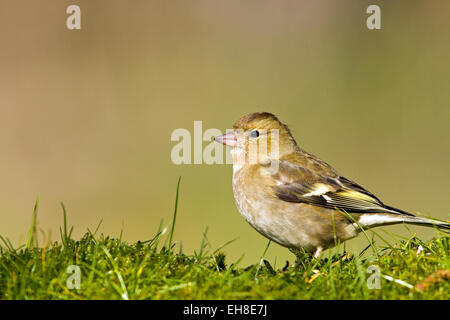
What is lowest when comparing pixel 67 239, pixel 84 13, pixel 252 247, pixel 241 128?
pixel 252 247

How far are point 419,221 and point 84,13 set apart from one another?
28.8ft

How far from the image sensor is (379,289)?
106 inches

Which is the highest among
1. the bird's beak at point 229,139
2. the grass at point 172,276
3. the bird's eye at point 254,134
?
the bird's eye at point 254,134

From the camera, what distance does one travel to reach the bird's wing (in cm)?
460

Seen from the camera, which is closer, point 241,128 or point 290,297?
point 290,297

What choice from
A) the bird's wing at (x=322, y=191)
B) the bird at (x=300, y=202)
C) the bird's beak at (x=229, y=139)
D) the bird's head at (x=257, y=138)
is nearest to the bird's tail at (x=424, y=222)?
the bird at (x=300, y=202)

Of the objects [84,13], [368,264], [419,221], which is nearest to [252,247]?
Answer: [419,221]

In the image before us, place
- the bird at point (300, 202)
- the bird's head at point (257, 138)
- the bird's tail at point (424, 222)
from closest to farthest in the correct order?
the bird's tail at point (424, 222) < the bird at point (300, 202) < the bird's head at point (257, 138)

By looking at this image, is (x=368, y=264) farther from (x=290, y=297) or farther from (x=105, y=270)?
(x=105, y=270)

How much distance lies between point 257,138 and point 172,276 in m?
2.70

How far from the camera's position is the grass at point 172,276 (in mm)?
2604

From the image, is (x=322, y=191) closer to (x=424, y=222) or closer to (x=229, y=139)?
(x=424, y=222)

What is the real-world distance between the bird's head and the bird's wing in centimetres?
40

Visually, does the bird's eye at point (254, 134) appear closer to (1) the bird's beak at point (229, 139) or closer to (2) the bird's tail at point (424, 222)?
(1) the bird's beak at point (229, 139)
